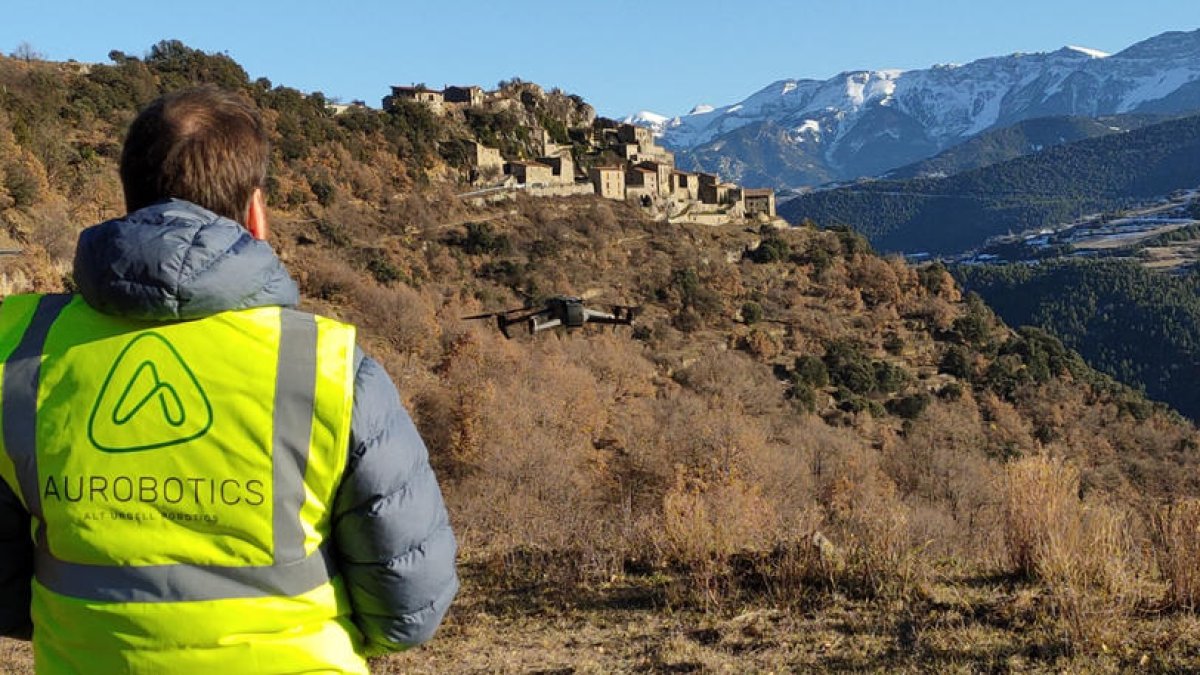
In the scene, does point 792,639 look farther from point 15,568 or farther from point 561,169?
point 561,169

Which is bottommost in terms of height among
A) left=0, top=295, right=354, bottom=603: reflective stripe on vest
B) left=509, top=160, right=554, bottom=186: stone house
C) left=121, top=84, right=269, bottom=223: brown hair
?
left=0, top=295, right=354, bottom=603: reflective stripe on vest

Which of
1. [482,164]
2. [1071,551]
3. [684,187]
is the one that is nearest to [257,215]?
[1071,551]

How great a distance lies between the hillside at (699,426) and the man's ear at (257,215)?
3.46 m

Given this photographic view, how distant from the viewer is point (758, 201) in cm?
5591

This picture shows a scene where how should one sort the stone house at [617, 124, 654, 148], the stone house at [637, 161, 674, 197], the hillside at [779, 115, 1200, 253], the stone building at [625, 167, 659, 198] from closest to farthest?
the stone building at [625, 167, 659, 198] < the stone house at [637, 161, 674, 197] < the stone house at [617, 124, 654, 148] < the hillside at [779, 115, 1200, 253]

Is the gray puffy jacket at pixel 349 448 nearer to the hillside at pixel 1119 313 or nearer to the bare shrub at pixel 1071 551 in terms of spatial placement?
the bare shrub at pixel 1071 551

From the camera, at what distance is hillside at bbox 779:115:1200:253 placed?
522ft

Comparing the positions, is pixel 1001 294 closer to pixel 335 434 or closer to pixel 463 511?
pixel 463 511

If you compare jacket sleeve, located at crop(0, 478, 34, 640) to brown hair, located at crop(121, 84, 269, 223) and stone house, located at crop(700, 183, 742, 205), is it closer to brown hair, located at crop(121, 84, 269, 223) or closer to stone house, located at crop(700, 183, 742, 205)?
brown hair, located at crop(121, 84, 269, 223)

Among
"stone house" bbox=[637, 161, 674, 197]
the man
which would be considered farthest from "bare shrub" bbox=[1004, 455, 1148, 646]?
"stone house" bbox=[637, 161, 674, 197]

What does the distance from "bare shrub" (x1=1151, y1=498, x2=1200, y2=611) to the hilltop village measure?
4035 cm

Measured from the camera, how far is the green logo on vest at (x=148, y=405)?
128cm

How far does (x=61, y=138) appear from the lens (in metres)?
27.0

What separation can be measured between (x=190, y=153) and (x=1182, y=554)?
543 centimetres
